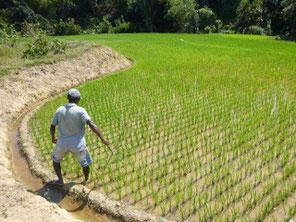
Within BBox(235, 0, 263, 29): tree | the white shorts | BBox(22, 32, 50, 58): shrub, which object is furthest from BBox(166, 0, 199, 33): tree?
the white shorts

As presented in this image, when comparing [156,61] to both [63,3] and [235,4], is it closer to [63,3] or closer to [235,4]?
[63,3]

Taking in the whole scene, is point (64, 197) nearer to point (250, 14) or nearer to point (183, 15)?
point (183, 15)

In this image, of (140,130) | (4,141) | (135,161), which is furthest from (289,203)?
(4,141)

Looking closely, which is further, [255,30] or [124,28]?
[124,28]

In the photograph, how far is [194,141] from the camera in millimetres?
4480

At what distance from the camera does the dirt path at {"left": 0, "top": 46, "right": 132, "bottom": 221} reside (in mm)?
2736

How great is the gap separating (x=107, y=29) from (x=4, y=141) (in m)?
27.6

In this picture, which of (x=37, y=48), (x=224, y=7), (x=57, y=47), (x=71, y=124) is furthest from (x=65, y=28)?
(x=71, y=124)

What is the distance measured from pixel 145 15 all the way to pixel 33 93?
26.2m

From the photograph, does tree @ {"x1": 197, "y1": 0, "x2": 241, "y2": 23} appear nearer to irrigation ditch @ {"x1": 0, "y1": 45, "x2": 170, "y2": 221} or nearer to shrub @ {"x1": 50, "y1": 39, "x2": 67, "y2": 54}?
shrub @ {"x1": 50, "y1": 39, "x2": 67, "y2": 54}

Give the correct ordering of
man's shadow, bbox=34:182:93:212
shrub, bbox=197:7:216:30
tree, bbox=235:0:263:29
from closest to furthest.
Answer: man's shadow, bbox=34:182:93:212 < tree, bbox=235:0:263:29 < shrub, bbox=197:7:216:30

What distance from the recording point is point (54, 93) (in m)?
7.90

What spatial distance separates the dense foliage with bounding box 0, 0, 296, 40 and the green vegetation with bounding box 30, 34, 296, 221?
22013 mm

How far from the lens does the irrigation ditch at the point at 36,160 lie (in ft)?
9.32
